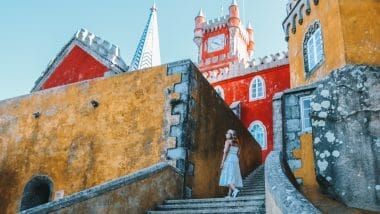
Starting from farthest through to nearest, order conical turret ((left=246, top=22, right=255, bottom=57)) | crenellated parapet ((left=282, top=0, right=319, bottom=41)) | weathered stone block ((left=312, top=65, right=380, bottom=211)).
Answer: conical turret ((left=246, top=22, right=255, bottom=57)) < crenellated parapet ((left=282, top=0, right=319, bottom=41)) < weathered stone block ((left=312, top=65, right=380, bottom=211))

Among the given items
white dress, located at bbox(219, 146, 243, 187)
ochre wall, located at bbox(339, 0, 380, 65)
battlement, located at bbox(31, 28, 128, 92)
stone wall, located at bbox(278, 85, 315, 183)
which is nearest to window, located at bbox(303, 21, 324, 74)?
ochre wall, located at bbox(339, 0, 380, 65)

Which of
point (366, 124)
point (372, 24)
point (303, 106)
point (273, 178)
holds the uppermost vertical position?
point (372, 24)

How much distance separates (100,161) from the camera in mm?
8625

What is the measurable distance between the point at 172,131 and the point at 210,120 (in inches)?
79.1

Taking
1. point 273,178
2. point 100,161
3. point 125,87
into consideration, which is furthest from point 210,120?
point 273,178

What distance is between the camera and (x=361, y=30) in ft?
36.2

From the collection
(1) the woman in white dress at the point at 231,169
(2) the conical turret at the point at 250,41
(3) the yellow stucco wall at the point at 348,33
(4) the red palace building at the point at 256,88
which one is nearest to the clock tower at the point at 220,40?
(2) the conical turret at the point at 250,41

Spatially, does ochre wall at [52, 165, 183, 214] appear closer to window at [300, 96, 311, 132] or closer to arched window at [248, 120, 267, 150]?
window at [300, 96, 311, 132]

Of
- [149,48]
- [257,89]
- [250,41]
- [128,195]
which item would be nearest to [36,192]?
[128,195]

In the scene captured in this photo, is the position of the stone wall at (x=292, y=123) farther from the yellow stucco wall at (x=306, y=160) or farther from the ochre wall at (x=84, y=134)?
the ochre wall at (x=84, y=134)

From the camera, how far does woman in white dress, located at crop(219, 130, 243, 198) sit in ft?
25.3

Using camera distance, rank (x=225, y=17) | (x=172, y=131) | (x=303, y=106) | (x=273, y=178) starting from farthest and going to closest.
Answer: (x=225, y=17), (x=303, y=106), (x=172, y=131), (x=273, y=178)

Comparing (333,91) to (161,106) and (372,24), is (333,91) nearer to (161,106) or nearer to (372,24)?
(372,24)

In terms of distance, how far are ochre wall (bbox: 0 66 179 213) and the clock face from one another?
25712 mm
